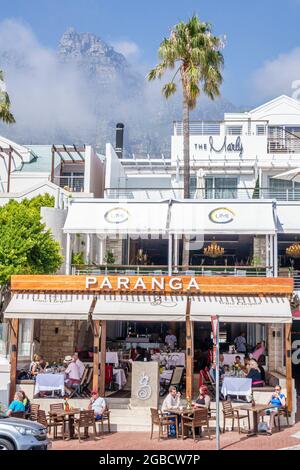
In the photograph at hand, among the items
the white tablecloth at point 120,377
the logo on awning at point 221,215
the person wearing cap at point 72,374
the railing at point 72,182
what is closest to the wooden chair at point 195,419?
the person wearing cap at point 72,374

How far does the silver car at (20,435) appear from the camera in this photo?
1273 cm

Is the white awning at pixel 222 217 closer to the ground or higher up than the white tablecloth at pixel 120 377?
higher up

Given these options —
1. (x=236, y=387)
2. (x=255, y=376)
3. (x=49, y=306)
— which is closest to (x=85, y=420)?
(x=49, y=306)

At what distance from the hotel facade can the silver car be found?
230 inches

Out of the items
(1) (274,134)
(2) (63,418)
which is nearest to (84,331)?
(2) (63,418)

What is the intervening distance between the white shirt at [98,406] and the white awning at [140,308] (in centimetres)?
288

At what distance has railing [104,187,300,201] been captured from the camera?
31.3 meters

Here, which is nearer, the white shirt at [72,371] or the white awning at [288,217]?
the white shirt at [72,371]

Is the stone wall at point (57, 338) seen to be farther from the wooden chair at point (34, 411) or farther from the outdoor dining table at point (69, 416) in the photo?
the outdoor dining table at point (69, 416)

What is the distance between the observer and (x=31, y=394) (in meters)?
19.0

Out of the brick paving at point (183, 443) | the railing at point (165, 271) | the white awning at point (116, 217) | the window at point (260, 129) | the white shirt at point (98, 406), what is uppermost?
the window at point (260, 129)

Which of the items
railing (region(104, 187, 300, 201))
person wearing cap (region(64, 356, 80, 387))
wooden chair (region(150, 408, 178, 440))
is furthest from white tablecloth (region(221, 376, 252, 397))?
railing (region(104, 187, 300, 201))

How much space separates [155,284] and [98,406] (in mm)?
4757
